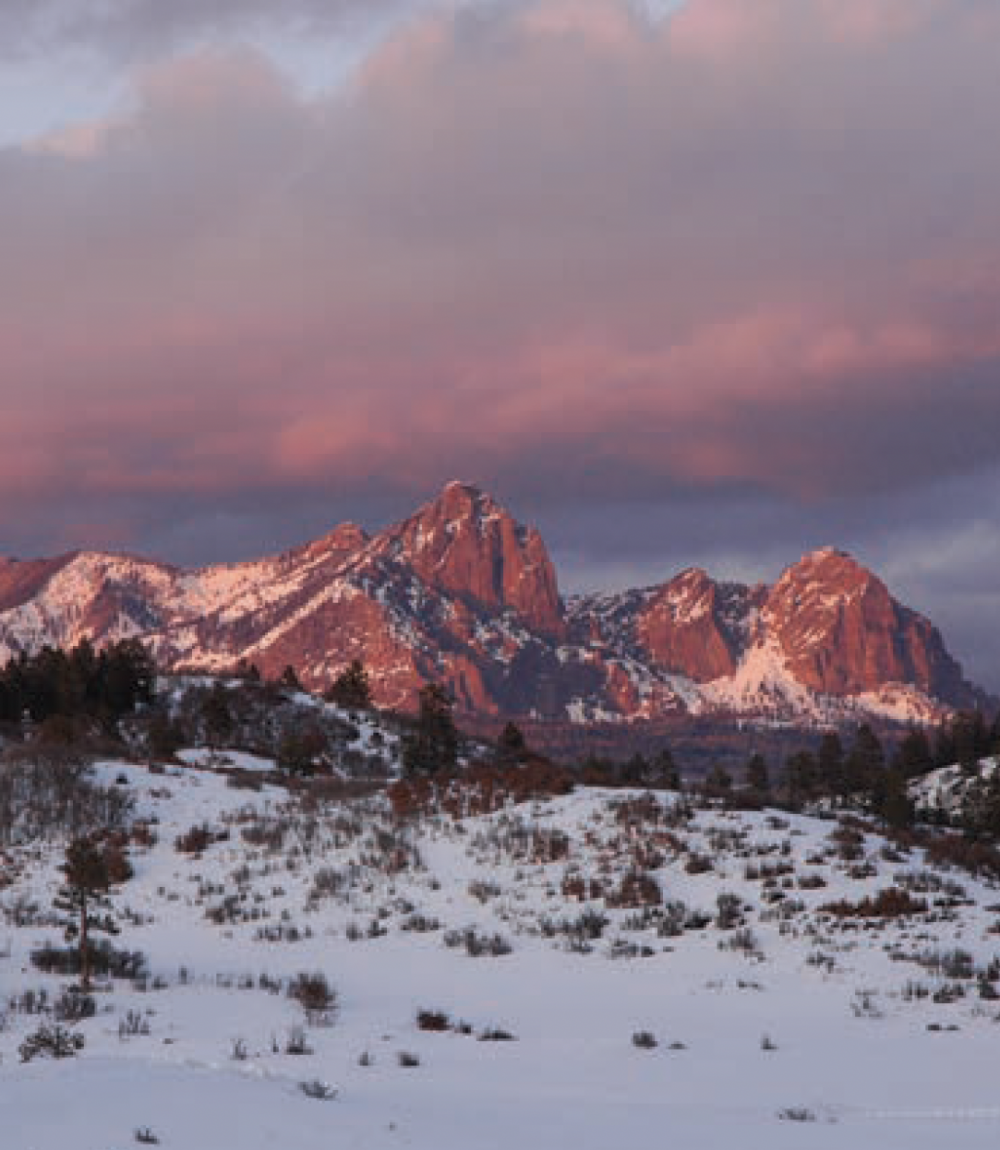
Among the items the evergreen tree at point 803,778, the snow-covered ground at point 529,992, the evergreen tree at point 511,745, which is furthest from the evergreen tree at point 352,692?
the snow-covered ground at point 529,992

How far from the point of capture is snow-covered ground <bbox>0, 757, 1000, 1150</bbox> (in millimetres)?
9180

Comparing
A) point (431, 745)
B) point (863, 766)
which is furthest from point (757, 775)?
point (431, 745)

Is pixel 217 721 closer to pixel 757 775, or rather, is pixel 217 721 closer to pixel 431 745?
pixel 431 745

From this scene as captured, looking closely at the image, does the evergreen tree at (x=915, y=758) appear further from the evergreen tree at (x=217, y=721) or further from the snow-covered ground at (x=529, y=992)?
the snow-covered ground at (x=529, y=992)

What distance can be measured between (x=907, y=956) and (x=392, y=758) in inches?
2316

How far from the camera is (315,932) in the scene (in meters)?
22.6

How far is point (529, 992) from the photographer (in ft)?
57.1

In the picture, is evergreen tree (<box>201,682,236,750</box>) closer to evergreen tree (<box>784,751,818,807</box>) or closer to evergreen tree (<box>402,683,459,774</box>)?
evergreen tree (<box>402,683,459,774</box>)

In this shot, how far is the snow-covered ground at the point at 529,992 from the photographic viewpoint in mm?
9180

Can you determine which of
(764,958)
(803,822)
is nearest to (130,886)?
(764,958)

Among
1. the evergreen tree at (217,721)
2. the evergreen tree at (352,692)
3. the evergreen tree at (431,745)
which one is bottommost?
the evergreen tree at (431,745)

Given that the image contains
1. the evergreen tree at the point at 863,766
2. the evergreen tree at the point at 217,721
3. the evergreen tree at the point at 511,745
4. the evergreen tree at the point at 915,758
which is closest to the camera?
the evergreen tree at the point at 217,721

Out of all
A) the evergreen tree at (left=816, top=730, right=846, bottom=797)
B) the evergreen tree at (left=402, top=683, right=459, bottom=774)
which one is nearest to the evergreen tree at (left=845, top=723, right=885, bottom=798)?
the evergreen tree at (left=816, top=730, right=846, bottom=797)

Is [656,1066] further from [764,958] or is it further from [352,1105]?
[764,958]
